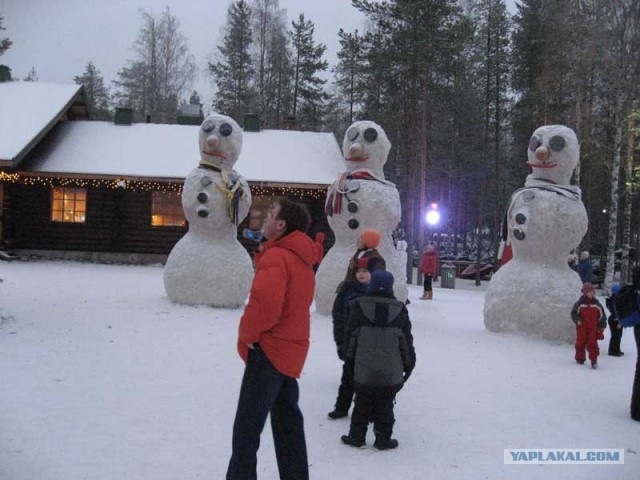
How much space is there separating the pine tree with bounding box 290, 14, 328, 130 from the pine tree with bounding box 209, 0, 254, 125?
2.58m

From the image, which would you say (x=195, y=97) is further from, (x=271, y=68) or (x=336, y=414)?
(x=336, y=414)

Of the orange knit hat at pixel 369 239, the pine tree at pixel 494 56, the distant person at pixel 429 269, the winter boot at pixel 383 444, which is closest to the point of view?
the winter boot at pixel 383 444

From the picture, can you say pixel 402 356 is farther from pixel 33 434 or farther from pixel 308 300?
pixel 33 434

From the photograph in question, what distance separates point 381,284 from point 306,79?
28.4 metres

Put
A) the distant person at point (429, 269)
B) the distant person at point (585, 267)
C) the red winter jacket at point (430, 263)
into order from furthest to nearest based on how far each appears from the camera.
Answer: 1. the red winter jacket at point (430, 263)
2. the distant person at point (429, 269)
3. the distant person at point (585, 267)

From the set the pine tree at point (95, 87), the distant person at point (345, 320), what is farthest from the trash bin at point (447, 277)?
the pine tree at point (95, 87)

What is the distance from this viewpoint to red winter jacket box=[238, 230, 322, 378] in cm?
295

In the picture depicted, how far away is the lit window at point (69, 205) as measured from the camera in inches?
711

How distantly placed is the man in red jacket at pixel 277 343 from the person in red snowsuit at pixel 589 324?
5670mm

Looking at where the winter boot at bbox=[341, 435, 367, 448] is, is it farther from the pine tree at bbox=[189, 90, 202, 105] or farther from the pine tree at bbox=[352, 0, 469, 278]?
the pine tree at bbox=[189, 90, 202, 105]

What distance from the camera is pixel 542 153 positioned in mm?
8984

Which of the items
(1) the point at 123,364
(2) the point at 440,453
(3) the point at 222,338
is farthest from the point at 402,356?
(3) the point at 222,338

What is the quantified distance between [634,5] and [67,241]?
64.7 ft

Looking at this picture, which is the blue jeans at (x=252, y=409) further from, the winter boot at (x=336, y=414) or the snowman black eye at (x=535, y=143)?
the snowman black eye at (x=535, y=143)
